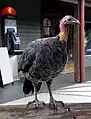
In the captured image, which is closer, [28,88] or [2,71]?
[28,88]

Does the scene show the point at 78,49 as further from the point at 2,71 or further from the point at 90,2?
the point at 2,71

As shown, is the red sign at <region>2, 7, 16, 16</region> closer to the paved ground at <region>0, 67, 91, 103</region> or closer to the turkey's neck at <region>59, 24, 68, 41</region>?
the paved ground at <region>0, 67, 91, 103</region>

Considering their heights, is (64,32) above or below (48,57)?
above

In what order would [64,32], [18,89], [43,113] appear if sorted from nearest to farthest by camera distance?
1. [64,32]
2. [43,113]
3. [18,89]

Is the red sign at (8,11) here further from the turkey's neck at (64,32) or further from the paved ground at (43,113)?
the turkey's neck at (64,32)

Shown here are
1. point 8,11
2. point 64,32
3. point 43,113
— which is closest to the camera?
point 64,32

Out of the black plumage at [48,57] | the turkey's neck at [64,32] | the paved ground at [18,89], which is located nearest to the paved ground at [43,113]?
the black plumage at [48,57]

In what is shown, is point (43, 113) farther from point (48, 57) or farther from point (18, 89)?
point (18, 89)

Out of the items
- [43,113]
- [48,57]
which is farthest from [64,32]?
[43,113]

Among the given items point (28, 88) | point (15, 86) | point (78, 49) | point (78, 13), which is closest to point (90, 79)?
point (78, 49)

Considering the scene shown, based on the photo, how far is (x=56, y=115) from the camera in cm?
440

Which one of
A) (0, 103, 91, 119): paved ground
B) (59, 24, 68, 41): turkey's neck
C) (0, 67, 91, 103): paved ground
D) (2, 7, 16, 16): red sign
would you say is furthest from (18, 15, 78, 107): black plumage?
(2, 7, 16, 16): red sign

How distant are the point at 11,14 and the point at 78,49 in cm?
260

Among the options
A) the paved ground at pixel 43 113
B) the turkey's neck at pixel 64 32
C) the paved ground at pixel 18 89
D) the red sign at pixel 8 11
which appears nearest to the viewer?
the turkey's neck at pixel 64 32
